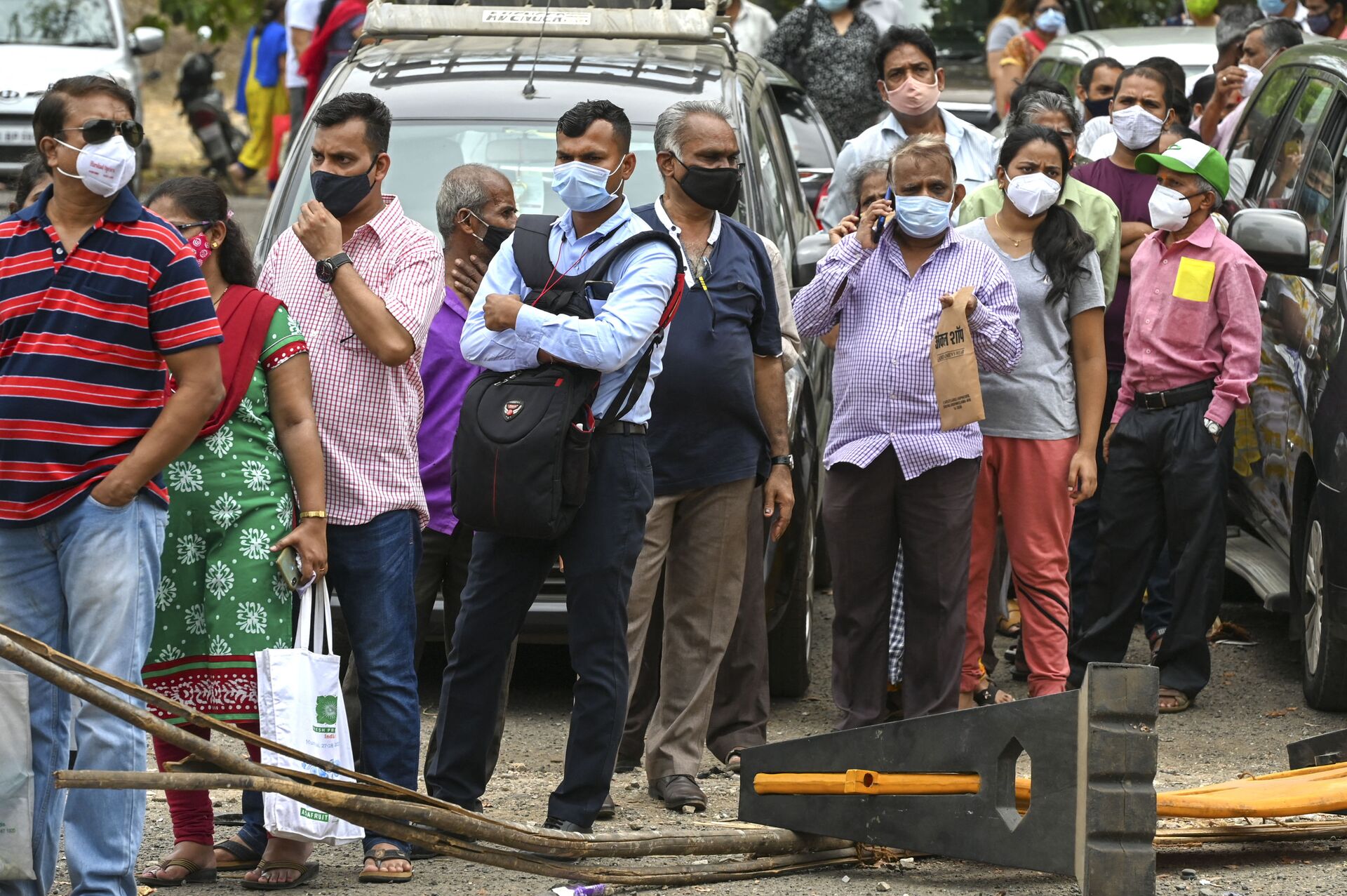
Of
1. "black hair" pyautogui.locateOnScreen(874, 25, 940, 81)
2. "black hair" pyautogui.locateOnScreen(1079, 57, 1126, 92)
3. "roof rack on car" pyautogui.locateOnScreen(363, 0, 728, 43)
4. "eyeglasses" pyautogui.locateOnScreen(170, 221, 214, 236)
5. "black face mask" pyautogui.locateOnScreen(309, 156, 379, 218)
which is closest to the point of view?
"eyeglasses" pyautogui.locateOnScreen(170, 221, 214, 236)

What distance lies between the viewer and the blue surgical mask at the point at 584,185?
512cm

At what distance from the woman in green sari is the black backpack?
0.38 metres

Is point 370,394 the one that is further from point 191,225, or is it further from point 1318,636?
point 1318,636

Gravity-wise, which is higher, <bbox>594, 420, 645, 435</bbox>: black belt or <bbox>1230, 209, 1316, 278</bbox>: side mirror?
<bbox>1230, 209, 1316, 278</bbox>: side mirror

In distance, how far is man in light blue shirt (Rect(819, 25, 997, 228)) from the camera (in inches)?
313

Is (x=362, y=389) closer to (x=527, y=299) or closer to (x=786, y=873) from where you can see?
(x=527, y=299)

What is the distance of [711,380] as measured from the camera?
576cm

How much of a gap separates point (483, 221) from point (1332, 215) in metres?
3.40

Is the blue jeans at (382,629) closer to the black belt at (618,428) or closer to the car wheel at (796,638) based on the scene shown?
the black belt at (618,428)

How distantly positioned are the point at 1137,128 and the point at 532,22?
242 centimetres

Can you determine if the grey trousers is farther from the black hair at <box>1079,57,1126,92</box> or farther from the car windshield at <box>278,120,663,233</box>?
the black hair at <box>1079,57,1126,92</box>

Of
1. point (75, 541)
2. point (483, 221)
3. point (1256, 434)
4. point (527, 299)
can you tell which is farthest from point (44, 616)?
point (1256, 434)

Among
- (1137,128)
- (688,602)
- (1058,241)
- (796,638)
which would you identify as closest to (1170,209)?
(1058,241)

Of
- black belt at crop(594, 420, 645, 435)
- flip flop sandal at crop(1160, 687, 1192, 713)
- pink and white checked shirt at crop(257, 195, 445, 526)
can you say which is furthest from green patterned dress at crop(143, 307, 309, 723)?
flip flop sandal at crop(1160, 687, 1192, 713)
